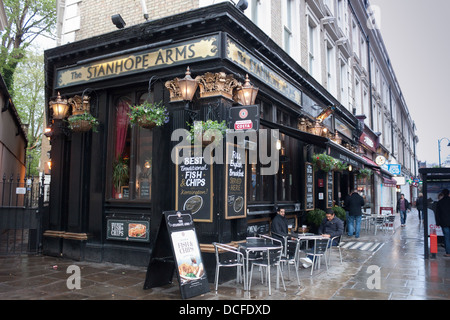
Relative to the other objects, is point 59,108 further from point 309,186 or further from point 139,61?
point 309,186

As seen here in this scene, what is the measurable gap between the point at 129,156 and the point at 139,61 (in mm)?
2481

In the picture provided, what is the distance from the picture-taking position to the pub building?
26.1 feet

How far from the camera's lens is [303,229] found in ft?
39.1

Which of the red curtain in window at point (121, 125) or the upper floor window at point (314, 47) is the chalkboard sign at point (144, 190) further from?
the upper floor window at point (314, 47)

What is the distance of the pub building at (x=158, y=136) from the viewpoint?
26.1 ft

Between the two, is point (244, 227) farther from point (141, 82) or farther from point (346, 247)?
point (346, 247)

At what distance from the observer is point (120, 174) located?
9641 millimetres

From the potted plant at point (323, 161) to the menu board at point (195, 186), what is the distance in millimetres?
6607

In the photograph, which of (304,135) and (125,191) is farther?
(304,135)

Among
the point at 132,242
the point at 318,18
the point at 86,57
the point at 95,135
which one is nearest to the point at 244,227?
the point at 132,242

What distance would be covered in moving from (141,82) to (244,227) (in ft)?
14.5

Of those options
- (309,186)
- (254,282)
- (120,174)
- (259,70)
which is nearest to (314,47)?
(309,186)

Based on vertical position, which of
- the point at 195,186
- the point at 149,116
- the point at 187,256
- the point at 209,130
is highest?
the point at 149,116

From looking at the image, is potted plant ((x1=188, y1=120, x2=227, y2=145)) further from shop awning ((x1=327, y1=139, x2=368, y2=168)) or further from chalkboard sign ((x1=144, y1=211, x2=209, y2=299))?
shop awning ((x1=327, y1=139, x2=368, y2=168))
